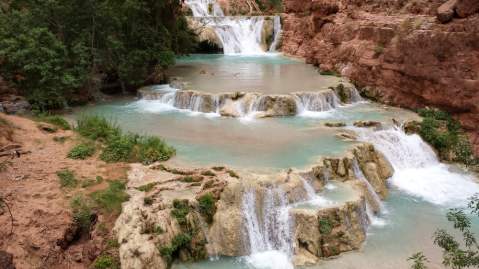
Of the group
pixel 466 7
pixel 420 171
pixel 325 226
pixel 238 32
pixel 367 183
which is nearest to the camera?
pixel 325 226

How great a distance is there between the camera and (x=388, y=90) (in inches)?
680

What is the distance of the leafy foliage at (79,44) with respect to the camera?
49.4ft

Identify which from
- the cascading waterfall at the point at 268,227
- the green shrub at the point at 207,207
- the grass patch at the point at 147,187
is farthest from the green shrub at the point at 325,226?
the grass patch at the point at 147,187

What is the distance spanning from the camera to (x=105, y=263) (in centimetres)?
843

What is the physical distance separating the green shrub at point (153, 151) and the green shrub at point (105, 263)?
10.4 feet

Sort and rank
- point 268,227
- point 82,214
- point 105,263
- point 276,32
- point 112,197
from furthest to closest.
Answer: point 276,32, point 268,227, point 112,197, point 82,214, point 105,263

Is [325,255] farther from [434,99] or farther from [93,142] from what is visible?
[434,99]

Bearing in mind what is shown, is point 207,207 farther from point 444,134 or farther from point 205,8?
point 205,8

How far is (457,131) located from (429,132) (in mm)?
1045

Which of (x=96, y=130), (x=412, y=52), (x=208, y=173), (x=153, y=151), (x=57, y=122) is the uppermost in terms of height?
(x=412, y=52)

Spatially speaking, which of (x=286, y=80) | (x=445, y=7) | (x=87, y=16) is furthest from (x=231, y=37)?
(x=445, y=7)

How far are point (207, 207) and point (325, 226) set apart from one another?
248 cm

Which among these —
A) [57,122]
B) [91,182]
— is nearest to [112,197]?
[91,182]

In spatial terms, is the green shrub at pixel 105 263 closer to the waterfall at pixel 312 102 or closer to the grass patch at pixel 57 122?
the grass patch at pixel 57 122
